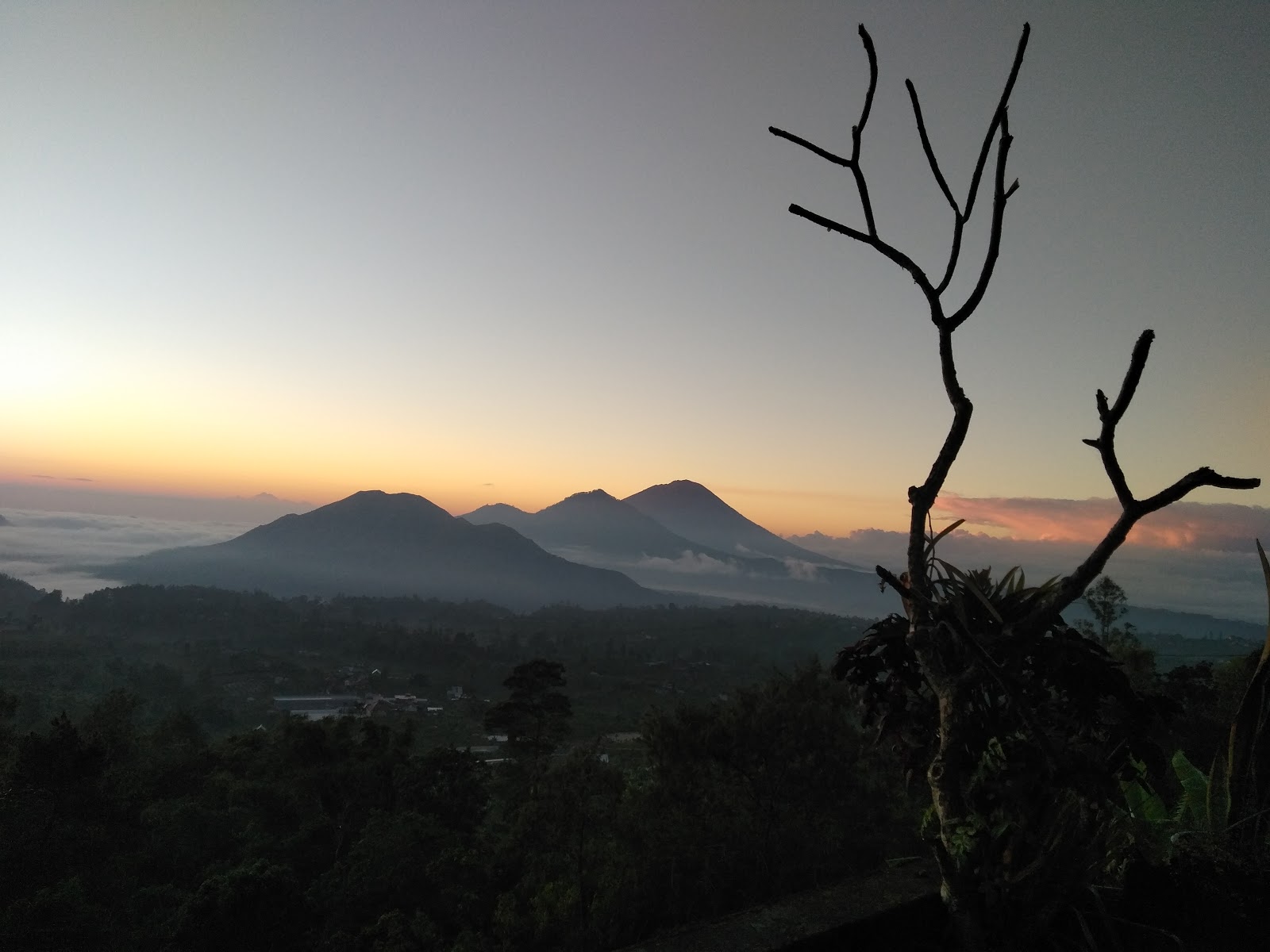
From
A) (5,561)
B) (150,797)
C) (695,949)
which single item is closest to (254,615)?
(5,561)

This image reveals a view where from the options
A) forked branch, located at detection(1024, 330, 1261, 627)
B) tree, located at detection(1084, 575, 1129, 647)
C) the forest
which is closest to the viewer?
forked branch, located at detection(1024, 330, 1261, 627)

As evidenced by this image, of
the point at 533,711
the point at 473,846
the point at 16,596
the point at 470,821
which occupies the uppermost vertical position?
the point at 533,711

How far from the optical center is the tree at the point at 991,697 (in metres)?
2.02

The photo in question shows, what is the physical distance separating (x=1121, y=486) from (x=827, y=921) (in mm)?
1577

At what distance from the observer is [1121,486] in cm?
188

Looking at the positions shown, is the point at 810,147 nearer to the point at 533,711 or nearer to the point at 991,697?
the point at 991,697

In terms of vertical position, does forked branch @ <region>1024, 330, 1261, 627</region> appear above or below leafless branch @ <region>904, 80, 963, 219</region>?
below

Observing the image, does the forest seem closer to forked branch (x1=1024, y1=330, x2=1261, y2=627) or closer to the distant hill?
forked branch (x1=1024, y1=330, x2=1261, y2=627)

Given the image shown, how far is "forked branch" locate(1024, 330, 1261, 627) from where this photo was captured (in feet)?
5.91

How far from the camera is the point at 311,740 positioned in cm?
1995

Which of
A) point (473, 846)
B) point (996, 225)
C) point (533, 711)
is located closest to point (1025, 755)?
point (996, 225)

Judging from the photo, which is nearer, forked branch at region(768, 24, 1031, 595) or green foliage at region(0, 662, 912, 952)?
forked branch at region(768, 24, 1031, 595)

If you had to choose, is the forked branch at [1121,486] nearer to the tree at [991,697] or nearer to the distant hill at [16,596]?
the tree at [991,697]

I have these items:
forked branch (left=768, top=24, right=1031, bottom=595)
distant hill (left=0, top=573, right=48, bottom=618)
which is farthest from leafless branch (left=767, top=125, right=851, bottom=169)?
distant hill (left=0, top=573, right=48, bottom=618)
